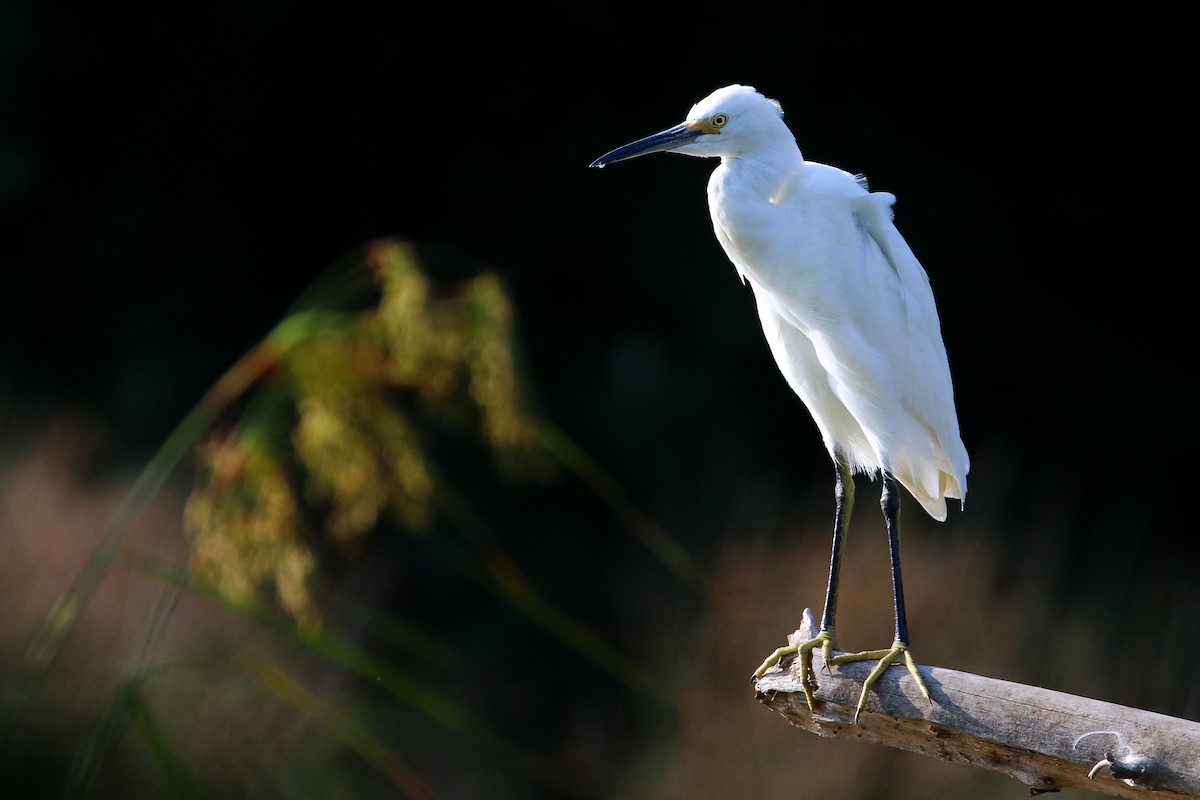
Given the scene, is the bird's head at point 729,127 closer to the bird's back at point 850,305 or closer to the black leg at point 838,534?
the bird's back at point 850,305

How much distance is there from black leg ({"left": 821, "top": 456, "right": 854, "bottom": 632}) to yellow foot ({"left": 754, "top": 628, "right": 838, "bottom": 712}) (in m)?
0.03

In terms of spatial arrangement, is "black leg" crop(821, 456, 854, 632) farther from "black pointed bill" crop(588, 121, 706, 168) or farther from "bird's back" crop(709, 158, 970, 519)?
"black pointed bill" crop(588, 121, 706, 168)

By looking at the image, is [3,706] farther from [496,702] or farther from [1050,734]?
[496,702]

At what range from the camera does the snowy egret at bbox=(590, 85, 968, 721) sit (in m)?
1.34

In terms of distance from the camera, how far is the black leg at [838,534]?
1.42 meters

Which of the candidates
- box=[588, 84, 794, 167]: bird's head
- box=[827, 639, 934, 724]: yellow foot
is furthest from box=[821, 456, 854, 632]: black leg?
box=[588, 84, 794, 167]: bird's head

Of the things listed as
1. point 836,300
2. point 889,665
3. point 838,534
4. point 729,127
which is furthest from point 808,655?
point 729,127

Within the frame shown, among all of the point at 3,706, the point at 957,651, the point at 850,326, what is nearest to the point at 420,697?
the point at 850,326

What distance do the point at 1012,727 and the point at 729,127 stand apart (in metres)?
0.64

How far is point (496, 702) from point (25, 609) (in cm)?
149

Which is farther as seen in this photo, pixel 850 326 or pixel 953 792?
pixel 953 792

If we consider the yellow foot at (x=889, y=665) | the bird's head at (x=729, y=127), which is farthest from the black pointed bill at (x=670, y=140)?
the yellow foot at (x=889, y=665)

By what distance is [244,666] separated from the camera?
1.21 m

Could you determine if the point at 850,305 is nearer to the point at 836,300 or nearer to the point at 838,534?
the point at 836,300
